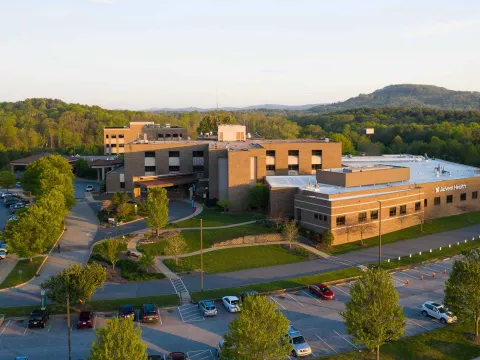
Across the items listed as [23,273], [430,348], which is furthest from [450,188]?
[23,273]

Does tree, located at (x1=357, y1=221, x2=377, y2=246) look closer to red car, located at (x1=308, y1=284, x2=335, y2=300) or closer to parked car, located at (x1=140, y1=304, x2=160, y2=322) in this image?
red car, located at (x1=308, y1=284, x2=335, y2=300)

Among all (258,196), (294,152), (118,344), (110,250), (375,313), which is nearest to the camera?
(118,344)

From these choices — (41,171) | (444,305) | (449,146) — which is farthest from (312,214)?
(449,146)

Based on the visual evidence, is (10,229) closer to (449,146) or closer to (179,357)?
(179,357)

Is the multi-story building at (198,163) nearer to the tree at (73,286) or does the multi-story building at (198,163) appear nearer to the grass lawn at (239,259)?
the grass lawn at (239,259)

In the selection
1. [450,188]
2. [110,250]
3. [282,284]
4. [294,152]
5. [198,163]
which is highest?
[294,152]

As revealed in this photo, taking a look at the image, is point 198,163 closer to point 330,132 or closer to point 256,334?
point 256,334

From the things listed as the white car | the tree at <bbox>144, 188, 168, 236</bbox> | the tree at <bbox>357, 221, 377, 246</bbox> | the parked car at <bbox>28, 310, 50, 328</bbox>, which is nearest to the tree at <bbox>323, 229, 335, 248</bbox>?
the tree at <bbox>357, 221, 377, 246</bbox>
